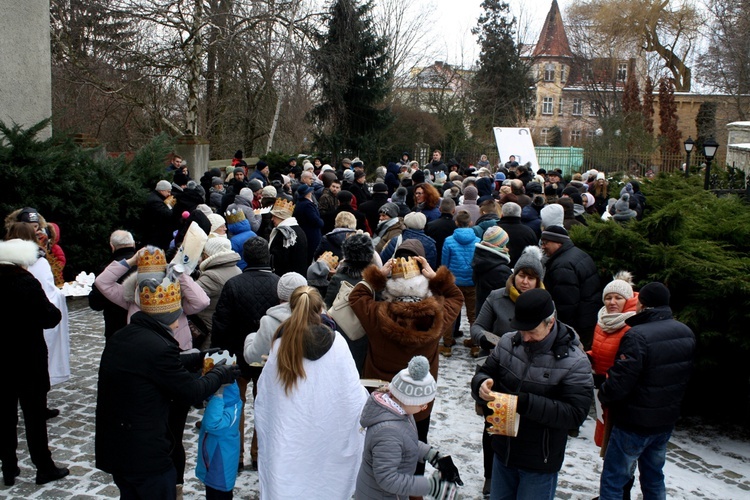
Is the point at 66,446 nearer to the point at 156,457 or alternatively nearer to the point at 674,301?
the point at 156,457

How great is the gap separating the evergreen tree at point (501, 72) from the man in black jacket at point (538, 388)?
44.0 m

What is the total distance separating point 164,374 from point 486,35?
1876 inches

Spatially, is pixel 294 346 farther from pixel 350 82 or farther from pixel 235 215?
pixel 350 82

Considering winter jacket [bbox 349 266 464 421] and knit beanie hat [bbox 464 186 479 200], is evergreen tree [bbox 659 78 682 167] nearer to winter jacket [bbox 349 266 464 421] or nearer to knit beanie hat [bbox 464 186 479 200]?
knit beanie hat [bbox 464 186 479 200]

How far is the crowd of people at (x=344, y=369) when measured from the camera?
379 cm

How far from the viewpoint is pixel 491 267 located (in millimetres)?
7703

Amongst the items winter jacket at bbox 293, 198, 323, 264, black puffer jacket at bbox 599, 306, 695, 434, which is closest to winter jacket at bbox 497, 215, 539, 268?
winter jacket at bbox 293, 198, 323, 264

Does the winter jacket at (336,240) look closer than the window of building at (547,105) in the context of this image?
Yes

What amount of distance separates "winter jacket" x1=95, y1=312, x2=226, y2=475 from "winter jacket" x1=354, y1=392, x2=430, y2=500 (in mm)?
1079

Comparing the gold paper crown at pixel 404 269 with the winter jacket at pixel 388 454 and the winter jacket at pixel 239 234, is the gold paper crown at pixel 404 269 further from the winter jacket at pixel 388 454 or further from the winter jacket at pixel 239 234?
the winter jacket at pixel 239 234

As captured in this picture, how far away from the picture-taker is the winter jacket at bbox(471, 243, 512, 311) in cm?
766

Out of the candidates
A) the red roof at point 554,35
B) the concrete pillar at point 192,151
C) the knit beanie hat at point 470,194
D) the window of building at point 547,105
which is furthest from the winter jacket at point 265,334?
the window of building at point 547,105

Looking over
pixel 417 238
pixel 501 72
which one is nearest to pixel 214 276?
pixel 417 238

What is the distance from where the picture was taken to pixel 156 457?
3848mm
